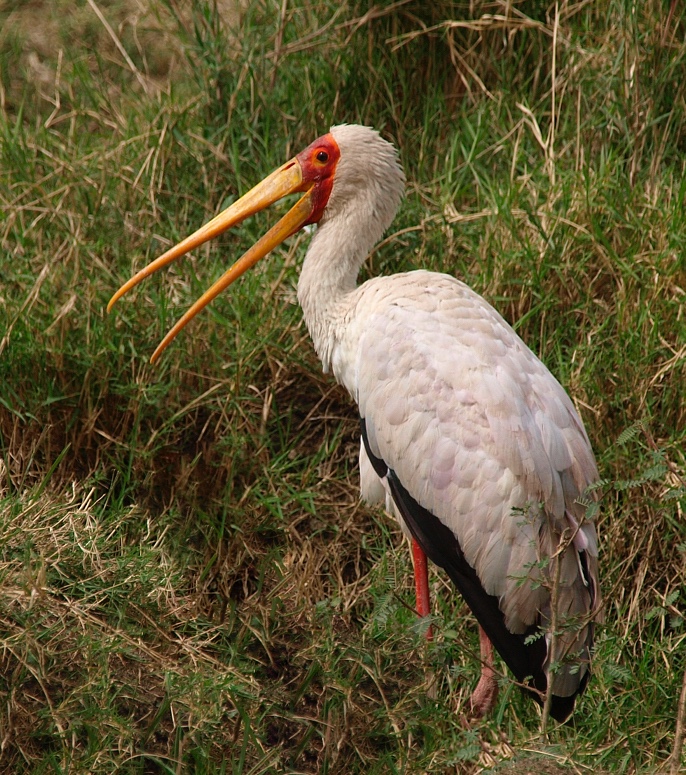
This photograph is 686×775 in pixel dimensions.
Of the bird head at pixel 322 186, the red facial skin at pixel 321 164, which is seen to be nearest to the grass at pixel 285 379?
the bird head at pixel 322 186

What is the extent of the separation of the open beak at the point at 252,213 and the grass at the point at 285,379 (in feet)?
1.06

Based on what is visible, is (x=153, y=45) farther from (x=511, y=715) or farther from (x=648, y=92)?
(x=511, y=715)

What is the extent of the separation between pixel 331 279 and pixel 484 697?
1.42 meters

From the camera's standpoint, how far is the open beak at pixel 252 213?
390 centimetres

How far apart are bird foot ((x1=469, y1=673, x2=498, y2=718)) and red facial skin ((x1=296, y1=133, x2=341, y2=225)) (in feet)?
5.51

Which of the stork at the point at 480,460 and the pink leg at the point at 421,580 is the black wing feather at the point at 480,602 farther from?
the pink leg at the point at 421,580

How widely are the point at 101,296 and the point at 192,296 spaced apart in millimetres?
343

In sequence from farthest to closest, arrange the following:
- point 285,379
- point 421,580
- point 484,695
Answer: point 285,379, point 421,580, point 484,695

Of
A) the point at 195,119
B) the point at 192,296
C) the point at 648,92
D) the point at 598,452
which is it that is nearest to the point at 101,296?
the point at 192,296

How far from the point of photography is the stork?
3303 mm

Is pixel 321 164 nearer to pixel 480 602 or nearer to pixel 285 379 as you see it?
pixel 285 379

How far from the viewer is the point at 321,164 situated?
3.88 m

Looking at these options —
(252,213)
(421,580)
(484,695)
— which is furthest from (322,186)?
(484,695)

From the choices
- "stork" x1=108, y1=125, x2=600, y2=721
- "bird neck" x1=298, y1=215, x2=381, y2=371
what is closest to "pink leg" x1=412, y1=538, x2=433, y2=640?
"stork" x1=108, y1=125, x2=600, y2=721
